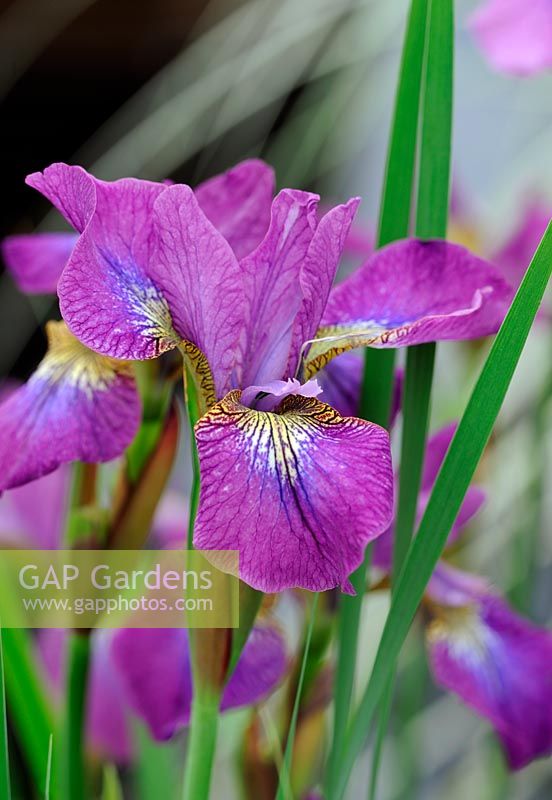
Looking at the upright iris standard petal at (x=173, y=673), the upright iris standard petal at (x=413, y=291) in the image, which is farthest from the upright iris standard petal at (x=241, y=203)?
the upright iris standard petal at (x=173, y=673)

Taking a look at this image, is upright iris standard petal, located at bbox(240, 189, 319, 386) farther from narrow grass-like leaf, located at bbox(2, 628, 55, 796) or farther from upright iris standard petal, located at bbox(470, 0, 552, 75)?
upright iris standard petal, located at bbox(470, 0, 552, 75)

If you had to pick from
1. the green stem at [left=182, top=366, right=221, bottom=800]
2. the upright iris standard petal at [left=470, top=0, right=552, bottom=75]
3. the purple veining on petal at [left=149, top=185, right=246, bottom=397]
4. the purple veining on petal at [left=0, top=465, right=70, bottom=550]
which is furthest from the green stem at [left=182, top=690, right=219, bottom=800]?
the upright iris standard petal at [left=470, top=0, right=552, bottom=75]

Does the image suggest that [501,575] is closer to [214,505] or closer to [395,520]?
[395,520]

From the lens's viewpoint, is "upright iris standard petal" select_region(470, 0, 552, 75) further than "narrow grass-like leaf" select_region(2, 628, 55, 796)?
Yes

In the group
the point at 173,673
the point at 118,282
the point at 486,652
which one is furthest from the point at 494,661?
the point at 118,282

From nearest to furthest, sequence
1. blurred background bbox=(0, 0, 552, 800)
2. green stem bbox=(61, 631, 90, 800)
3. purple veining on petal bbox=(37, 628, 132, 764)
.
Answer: green stem bbox=(61, 631, 90, 800) → purple veining on petal bbox=(37, 628, 132, 764) → blurred background bbox=(0, 0, 552, 800)

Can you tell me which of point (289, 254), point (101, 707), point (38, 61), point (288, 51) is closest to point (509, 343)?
point (289, 254)

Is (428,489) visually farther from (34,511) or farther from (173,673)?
(34,511)
